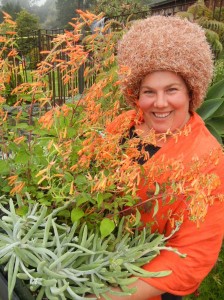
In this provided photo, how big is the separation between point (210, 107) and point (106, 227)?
259 centimetres

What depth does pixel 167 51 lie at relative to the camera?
3.81 feet

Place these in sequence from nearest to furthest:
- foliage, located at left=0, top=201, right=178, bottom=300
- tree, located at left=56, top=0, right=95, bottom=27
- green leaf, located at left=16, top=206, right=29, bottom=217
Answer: foliage, located at left=0, top=201, right=178, bottom=300 → green leaf, located at left=16, top=206, right=29, bottom=217 → tree, located at left=56, top=0, right=95, bottom=27

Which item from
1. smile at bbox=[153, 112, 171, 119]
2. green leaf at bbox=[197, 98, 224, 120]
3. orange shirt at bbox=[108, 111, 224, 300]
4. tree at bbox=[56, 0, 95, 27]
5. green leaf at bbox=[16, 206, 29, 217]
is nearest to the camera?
green leaf at bbox=[16, 206, 29, 217]

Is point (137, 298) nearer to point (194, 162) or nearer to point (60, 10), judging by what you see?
point (194, 162)

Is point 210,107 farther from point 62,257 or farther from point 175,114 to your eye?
point 62,257

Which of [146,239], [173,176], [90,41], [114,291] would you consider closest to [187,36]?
[90,41]

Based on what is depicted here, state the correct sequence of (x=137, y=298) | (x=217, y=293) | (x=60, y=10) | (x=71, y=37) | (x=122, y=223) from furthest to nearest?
(x=60, y=10) → (x=217, y=293) → (x=137, y=298) → (x=122, y=223) → (x=71, y=37)

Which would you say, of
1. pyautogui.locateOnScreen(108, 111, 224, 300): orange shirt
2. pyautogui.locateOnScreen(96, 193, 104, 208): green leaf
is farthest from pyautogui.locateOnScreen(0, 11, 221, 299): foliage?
pyautogui.locateOnScreen(108, 111, 224, 300): orange shirt

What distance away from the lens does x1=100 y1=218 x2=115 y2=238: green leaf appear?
87 centimetres

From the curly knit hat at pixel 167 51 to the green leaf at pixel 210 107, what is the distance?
76.7 inches

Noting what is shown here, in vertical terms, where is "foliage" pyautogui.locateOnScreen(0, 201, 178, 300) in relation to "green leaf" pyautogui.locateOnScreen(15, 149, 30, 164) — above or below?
below

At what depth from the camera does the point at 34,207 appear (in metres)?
0.91

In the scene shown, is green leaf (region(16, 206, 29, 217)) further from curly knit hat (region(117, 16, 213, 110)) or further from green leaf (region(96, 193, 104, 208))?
curly knit hat (region(117, 16, 213, 110))

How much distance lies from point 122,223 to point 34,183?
27cm
